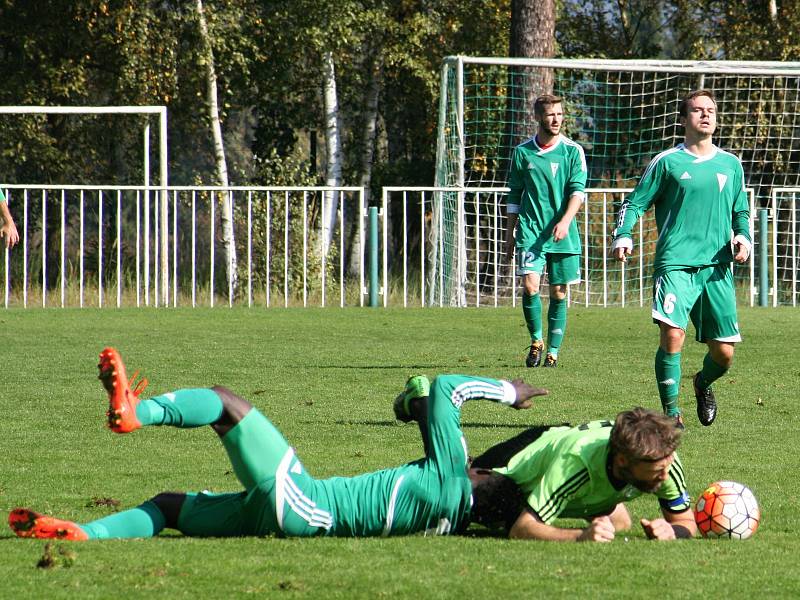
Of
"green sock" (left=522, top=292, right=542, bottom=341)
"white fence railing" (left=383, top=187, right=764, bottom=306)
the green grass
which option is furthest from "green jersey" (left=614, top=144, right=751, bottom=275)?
"white fence railing" (left=383, top=187, right=764, bottom=306)

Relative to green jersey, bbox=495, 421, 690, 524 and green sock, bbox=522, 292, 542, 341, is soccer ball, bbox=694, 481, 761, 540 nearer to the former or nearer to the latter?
green jersey, bbox=495, 421, 690, 524

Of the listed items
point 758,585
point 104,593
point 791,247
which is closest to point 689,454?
point 758,585

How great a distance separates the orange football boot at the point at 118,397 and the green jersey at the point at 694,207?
13.2 ft

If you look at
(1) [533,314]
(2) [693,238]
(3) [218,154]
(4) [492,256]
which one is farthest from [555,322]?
(3) [218,154]

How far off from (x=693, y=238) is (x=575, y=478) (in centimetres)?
331

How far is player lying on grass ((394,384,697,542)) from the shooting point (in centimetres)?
495

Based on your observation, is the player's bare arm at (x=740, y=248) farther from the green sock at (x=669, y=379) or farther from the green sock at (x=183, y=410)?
the green sock at (x=183, y=410)

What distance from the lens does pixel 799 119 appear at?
85.7ft

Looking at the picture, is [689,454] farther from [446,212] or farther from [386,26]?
[386,26]

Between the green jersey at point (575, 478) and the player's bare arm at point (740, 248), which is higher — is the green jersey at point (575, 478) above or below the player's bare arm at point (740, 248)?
below

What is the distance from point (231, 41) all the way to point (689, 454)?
19.2m

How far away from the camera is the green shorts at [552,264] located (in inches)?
461

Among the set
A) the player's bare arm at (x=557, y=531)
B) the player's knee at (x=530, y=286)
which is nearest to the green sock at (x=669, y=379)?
the player's bare arm at (x=557, y=531)

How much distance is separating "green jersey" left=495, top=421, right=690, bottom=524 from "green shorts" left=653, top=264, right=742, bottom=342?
8.78ft
